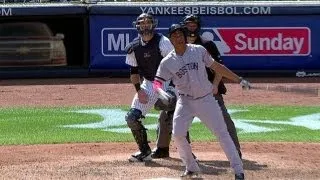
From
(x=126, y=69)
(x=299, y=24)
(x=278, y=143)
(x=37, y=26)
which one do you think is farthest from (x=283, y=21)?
(x=278, y=143)

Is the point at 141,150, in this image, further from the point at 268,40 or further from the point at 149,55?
the point at 268,40

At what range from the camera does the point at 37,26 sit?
20.4 meters

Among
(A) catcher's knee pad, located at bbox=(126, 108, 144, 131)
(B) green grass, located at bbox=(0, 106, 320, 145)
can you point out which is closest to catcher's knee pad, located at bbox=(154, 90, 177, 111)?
(A) catcher's knee pad, located at bbox=(126, 108, 144, 131)

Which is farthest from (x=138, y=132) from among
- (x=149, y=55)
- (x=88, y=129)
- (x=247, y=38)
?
(x=247, y=38)

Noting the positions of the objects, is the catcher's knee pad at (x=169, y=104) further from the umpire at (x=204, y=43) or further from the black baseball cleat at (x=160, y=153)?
the black baseball cleat at (x=160, y=153)

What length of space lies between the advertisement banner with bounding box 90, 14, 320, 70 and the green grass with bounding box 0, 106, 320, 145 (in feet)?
14.2

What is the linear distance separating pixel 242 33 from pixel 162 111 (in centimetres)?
1062

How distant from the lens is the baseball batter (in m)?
8.03

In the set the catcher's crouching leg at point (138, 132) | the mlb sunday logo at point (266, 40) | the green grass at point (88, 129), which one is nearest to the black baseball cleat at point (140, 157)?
the catcher's crouching leg at point (138, 132)

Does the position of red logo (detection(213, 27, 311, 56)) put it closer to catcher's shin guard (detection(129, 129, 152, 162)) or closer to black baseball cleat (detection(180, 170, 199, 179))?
A: catcher's shin guard (detection(129, 129, 152, 162))

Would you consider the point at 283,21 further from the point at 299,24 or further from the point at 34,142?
the point at 34,142

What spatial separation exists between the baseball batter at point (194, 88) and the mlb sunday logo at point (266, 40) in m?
11.8

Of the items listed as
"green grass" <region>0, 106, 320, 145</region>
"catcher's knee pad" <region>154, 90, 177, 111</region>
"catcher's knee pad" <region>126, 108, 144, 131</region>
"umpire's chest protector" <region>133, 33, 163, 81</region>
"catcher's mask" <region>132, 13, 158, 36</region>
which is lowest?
"green grass" <region>0, 106, 320, 145</region>

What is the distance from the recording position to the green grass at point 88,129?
12.2m
